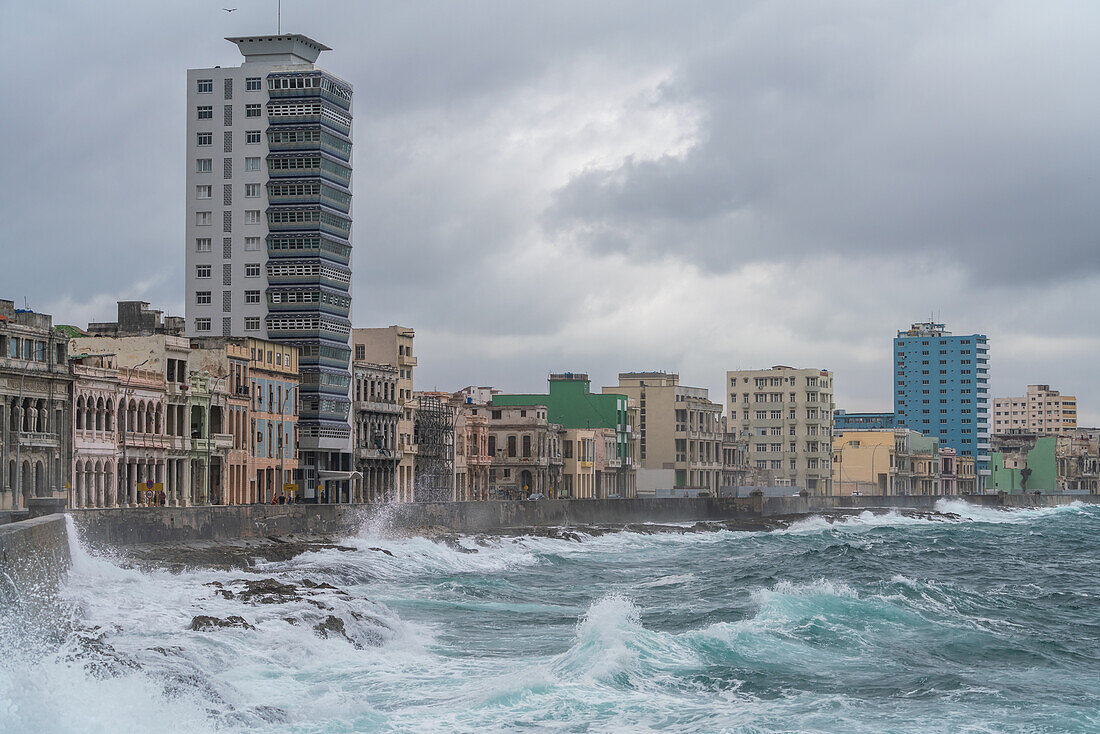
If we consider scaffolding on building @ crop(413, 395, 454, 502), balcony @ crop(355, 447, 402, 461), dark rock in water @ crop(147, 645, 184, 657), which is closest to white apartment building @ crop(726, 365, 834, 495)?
scaffolding on building @ crop(413, 395, 454, 502)

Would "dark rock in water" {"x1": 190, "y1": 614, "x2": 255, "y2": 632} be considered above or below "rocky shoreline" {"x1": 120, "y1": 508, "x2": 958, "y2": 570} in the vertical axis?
above

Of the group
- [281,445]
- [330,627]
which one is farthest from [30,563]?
[281,445]

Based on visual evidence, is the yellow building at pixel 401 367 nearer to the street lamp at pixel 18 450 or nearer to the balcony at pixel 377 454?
the balcony at pixel 377 454

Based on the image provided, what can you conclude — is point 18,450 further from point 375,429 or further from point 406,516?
point 375,429

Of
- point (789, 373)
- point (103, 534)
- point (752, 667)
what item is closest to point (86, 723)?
point (752, 667)

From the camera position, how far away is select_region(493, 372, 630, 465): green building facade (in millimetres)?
155000

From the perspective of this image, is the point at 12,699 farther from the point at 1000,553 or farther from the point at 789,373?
the point at 789,373

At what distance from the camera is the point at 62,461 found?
70875 millimetres

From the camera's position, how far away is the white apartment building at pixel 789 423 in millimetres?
193000

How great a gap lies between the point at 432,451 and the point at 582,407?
38.5 m

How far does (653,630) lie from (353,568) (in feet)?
70.6

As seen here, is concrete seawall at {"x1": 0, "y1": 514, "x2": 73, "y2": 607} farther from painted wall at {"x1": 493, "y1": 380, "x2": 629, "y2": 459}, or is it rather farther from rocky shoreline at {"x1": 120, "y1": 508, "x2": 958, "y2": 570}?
painted wall at {"x1": 493, "y1": 380, "x2": 629, "y2": 459}

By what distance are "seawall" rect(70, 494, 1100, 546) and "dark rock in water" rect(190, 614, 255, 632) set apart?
15.6 m

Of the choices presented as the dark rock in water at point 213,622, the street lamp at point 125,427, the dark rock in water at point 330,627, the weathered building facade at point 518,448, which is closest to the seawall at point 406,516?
the street lamp at point 125,427
